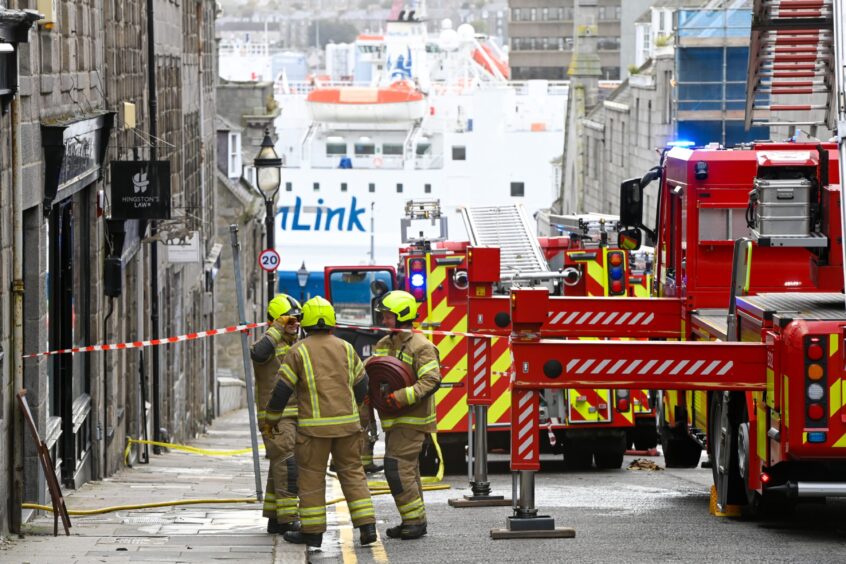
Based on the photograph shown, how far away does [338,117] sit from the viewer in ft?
273

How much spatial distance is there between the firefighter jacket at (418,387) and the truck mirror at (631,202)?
12.8ft

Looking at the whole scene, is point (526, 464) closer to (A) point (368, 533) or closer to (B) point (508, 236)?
(A) point (368, 533)

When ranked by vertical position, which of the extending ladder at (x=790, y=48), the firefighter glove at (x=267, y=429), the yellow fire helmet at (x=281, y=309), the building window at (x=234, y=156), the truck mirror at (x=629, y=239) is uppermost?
the extending ladder at (x=790, y=48)

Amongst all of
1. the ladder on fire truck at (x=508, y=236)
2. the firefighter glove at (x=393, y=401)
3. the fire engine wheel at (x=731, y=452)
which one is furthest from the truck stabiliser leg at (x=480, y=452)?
the ladder on fire truck at (x=508, y=236)

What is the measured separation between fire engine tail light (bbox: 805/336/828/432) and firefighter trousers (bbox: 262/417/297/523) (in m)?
3.39

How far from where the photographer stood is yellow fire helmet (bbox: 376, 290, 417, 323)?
11.1 meters

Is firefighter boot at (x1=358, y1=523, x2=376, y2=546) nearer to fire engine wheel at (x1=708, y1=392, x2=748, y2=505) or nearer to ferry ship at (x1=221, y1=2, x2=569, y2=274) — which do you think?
fire engine wheel at (x1=708, y1=392, x2=748, y2=505)

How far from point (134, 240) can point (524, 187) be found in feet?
213

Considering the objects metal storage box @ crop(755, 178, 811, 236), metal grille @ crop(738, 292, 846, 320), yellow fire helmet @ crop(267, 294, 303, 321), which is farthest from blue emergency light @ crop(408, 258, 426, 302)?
metal storage box @ crop(755, 178, 811, 236)

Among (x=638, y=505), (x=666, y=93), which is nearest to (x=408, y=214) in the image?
(x=638, y=505)

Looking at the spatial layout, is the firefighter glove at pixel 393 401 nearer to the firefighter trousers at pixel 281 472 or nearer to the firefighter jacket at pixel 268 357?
the firefighter trousers at pixel 281 472

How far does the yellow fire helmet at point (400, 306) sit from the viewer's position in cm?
1109

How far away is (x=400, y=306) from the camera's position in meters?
11.1

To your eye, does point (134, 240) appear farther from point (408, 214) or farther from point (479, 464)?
point (479, 464)
